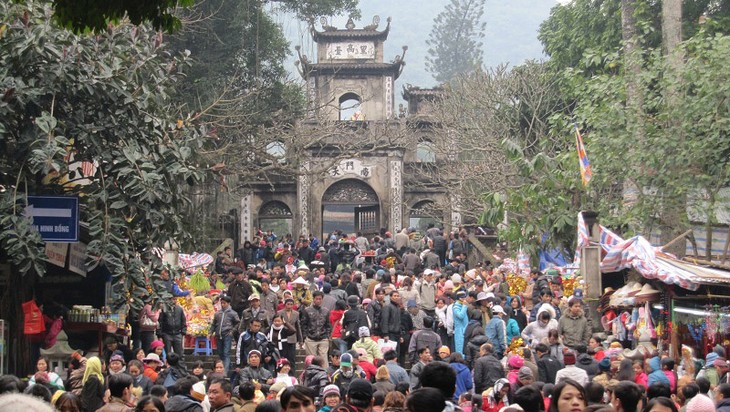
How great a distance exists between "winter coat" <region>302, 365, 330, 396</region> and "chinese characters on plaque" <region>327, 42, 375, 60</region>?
1413 inches

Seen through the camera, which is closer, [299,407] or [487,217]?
[299,407]

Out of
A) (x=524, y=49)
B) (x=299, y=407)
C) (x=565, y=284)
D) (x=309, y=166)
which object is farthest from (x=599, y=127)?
(x=524, y=49)

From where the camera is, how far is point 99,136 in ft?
52.9

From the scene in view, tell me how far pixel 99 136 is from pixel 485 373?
232 inches

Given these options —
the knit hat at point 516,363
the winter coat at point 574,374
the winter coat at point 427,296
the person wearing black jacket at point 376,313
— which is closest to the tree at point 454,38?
the winter coat at point 427,296

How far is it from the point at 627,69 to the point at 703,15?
835cm

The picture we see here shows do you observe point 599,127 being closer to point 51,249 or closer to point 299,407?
point 51,249

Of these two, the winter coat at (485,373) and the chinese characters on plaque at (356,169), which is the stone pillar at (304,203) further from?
the winter coat at (485,373)

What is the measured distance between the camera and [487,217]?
77.0 feet

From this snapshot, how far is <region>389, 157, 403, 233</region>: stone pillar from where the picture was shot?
43.2 metres

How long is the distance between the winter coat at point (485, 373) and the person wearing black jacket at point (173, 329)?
5.65 metres

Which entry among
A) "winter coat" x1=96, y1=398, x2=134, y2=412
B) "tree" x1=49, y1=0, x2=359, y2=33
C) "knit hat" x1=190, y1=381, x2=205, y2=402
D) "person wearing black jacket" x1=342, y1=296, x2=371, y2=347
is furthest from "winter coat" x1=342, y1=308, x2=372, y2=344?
"tree" x1=49, y1=0, x2=359, y2=33

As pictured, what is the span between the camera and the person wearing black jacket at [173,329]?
1872cm

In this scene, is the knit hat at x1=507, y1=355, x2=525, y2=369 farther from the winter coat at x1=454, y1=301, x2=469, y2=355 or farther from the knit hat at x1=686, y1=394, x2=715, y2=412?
the winter coat at x1=454, y1=301, x2=469, y2=355
